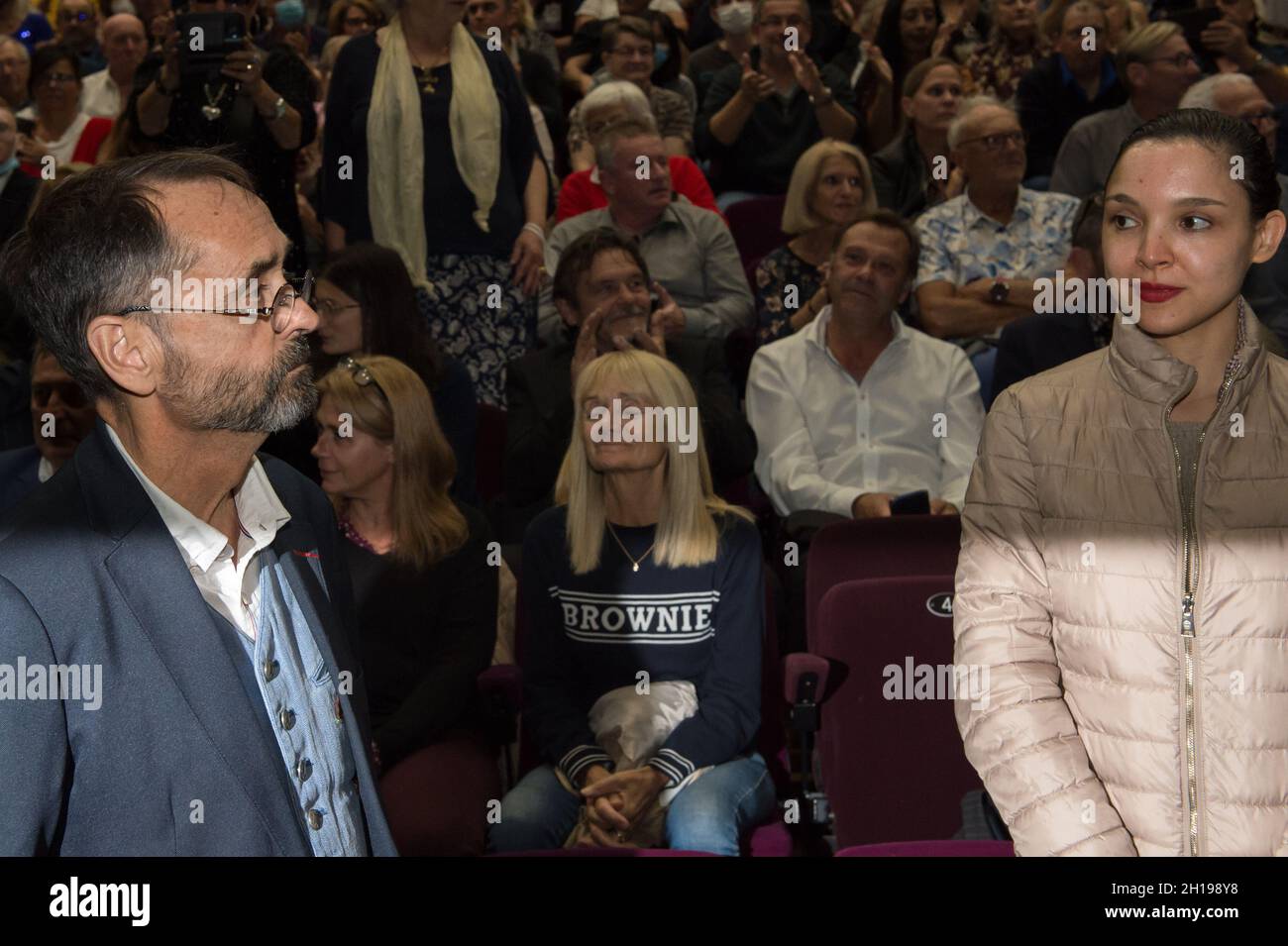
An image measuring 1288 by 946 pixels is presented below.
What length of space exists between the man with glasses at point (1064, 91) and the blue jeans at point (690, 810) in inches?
161

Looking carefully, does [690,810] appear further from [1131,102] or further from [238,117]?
[1131,102]

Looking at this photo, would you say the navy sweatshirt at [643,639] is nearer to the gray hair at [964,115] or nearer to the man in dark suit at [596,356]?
the man in dark suit at [596,356]

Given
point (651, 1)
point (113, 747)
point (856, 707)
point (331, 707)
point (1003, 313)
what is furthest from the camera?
point (651, 1)

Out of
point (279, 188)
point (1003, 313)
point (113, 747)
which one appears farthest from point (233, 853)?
point (1003, 313)

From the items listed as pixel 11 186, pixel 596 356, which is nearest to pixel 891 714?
pixel 596 356

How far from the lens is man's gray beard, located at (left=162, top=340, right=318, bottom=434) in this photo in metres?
1.66

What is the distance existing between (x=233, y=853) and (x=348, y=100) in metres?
3.82

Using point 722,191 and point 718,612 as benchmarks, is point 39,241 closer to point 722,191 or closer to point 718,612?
point 718,612

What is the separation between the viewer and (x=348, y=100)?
4.92 meters

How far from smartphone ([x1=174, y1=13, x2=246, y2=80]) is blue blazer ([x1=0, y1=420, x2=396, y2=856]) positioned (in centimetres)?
333

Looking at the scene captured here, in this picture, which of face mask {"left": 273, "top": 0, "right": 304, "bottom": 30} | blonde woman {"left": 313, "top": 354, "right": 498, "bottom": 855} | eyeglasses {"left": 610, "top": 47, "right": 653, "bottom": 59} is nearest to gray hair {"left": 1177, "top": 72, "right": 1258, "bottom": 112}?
eyeglasses {"left": 610, "top": 47, "right": 653, "bottom": 59}

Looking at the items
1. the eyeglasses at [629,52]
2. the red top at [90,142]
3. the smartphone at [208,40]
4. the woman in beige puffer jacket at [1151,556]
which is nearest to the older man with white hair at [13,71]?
the red top at [90,142]

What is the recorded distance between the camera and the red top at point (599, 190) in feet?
17.9
